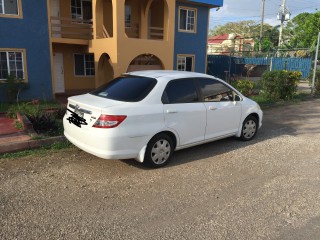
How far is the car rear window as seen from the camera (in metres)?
5.06

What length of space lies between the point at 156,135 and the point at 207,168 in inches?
43.7

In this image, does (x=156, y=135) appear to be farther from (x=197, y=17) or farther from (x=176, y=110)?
(x=197, y=17)

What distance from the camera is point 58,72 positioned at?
15156mm

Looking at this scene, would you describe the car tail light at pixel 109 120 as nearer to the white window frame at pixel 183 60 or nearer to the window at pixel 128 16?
the window at pixel 128 16

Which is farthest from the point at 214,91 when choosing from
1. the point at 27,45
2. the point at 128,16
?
the point at 128,16

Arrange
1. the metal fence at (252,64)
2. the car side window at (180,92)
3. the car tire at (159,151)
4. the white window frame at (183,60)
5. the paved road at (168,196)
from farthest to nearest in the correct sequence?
the metal fence at (252,64), the white window frame at (183,60), the car side window at (180,92), the car tire at (159,151), the paved road at (168,196)

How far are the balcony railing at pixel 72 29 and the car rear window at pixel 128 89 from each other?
938 cm

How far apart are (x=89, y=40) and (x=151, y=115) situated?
1062 centimetres

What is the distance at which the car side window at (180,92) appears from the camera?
5.28 meters

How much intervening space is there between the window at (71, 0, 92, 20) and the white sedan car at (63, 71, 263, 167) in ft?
35.0

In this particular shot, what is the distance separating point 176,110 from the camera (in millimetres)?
5266

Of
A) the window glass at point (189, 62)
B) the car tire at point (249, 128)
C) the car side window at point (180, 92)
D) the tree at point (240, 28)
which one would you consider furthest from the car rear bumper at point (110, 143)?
the tree at point (240, 28)

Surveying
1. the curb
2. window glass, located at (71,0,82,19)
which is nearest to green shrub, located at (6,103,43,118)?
the curb

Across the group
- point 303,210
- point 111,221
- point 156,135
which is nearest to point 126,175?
point 156,135
